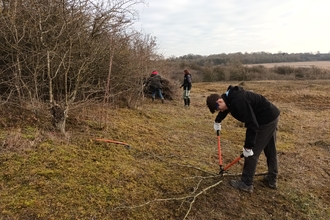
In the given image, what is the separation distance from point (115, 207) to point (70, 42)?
3.12 m

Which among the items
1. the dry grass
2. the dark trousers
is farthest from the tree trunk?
the dark trousers

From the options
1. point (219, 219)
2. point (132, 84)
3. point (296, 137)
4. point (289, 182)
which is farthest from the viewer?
point (132, 84)

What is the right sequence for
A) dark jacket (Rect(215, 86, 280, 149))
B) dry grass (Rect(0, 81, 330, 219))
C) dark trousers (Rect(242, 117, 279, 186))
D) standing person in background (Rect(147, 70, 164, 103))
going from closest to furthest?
dry grass (Rect(0, 81, 330, 219)) → dark jacket (Rect(215, 86, 280, 149)) → dark trousers (Rect(242, 117, 279, 186)) → standing person in background (Rect(147, 70, 164, 103))

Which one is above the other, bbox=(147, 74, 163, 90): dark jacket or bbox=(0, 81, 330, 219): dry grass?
bbox=(147, 74, 163, 90): dark jacket

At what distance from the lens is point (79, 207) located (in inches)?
120

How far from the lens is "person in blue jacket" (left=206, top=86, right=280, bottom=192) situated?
3551 millimetres

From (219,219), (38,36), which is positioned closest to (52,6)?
(38,36)

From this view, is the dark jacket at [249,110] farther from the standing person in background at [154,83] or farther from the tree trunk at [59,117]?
the standing person in background at [154,83]

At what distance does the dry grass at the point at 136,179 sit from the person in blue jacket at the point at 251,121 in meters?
0.32

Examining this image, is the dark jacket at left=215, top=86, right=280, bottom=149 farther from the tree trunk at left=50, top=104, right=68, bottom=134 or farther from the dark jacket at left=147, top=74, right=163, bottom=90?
the dark jacket at left=147, top=74, right=163, bottom=90

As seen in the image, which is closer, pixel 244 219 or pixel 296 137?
pixel 244 219

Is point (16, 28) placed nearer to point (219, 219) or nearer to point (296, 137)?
point (219, 219)

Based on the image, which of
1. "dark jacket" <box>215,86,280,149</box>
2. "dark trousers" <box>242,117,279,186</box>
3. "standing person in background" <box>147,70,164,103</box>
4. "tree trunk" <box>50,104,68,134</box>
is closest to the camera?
"dark jacket" <box>215,86,280,149</box>

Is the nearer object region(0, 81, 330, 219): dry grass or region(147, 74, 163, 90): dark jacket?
region(0, 81, 330, 219): dry grass
